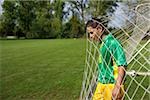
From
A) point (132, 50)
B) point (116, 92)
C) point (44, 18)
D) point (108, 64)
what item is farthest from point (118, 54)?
point (44, 18)

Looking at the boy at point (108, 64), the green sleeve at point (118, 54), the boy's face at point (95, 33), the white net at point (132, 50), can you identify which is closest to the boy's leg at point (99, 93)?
the boy at point (108, 64)

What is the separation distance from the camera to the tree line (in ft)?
198

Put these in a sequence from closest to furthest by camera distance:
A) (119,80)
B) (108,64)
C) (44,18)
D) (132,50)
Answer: (119,80) → (108,64) → (132,50) → (44,18)

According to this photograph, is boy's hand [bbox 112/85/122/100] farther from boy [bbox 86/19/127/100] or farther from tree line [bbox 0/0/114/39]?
tree line [bbox 0/0/114/39]

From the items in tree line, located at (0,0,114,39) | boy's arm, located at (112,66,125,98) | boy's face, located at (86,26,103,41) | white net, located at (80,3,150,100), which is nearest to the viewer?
boy's arm, located at (112,66,125,98)

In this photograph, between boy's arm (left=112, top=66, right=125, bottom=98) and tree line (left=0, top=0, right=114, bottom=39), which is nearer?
boy's arm (left=112, top=66, right=125, bottom=98)

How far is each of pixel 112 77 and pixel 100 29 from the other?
54 cm

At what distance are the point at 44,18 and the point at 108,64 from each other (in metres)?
59.6

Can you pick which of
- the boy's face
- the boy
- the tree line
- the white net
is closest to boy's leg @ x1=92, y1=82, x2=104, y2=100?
the boy

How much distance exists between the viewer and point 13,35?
63.4 metres

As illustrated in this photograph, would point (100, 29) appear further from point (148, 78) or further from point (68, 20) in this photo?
point (68, 20)

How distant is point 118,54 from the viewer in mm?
3910

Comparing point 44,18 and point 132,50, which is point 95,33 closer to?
point 132,50

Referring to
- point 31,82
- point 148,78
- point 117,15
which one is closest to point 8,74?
point 31,82
